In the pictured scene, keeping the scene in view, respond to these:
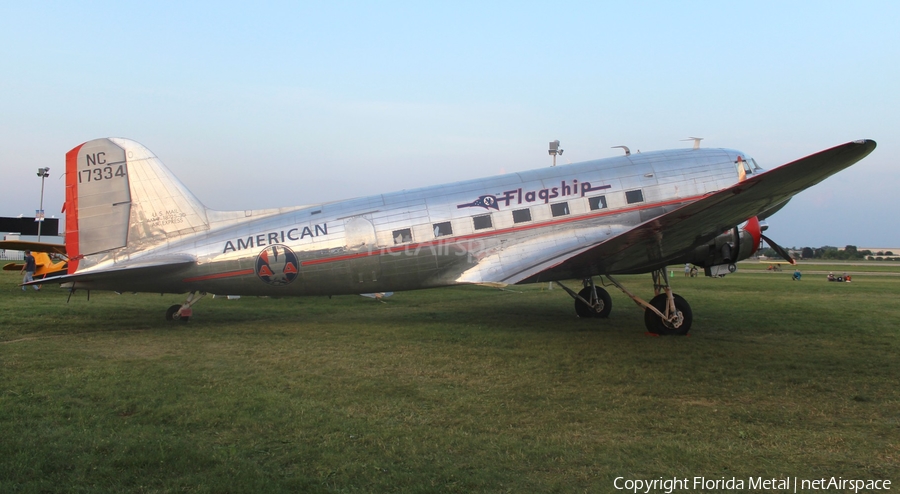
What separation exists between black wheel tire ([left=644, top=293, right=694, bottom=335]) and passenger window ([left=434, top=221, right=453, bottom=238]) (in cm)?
405

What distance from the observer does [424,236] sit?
11352 millimetres

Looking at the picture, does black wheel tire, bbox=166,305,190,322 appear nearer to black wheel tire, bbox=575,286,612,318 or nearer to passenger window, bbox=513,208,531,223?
passenger window, bbox=513,208,531,223

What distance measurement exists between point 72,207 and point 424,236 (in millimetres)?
7123

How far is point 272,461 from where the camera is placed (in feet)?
14.9

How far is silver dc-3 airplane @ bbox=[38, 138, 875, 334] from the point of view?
11.1 metres

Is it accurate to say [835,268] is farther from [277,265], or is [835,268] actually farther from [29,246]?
[29,246]

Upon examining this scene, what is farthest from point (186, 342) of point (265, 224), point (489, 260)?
point (489, 260)

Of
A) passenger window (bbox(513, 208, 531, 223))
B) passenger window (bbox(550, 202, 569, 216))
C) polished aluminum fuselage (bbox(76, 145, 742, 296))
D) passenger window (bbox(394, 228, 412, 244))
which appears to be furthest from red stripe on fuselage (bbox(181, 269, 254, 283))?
passenger window (bbox(550, 202, 569, 216))

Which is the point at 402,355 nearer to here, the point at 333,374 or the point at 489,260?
the point at 333,374

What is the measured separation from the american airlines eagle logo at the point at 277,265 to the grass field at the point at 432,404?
1009 millimetres

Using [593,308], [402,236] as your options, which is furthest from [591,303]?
[402,236]

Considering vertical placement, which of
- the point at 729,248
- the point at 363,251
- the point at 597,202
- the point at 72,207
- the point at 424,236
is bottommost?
the point at 729,248

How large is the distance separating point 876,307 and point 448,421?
15.1 metres

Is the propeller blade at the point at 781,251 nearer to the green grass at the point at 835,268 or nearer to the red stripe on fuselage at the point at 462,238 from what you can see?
the red stripe on fuselage at the point at 462,238
